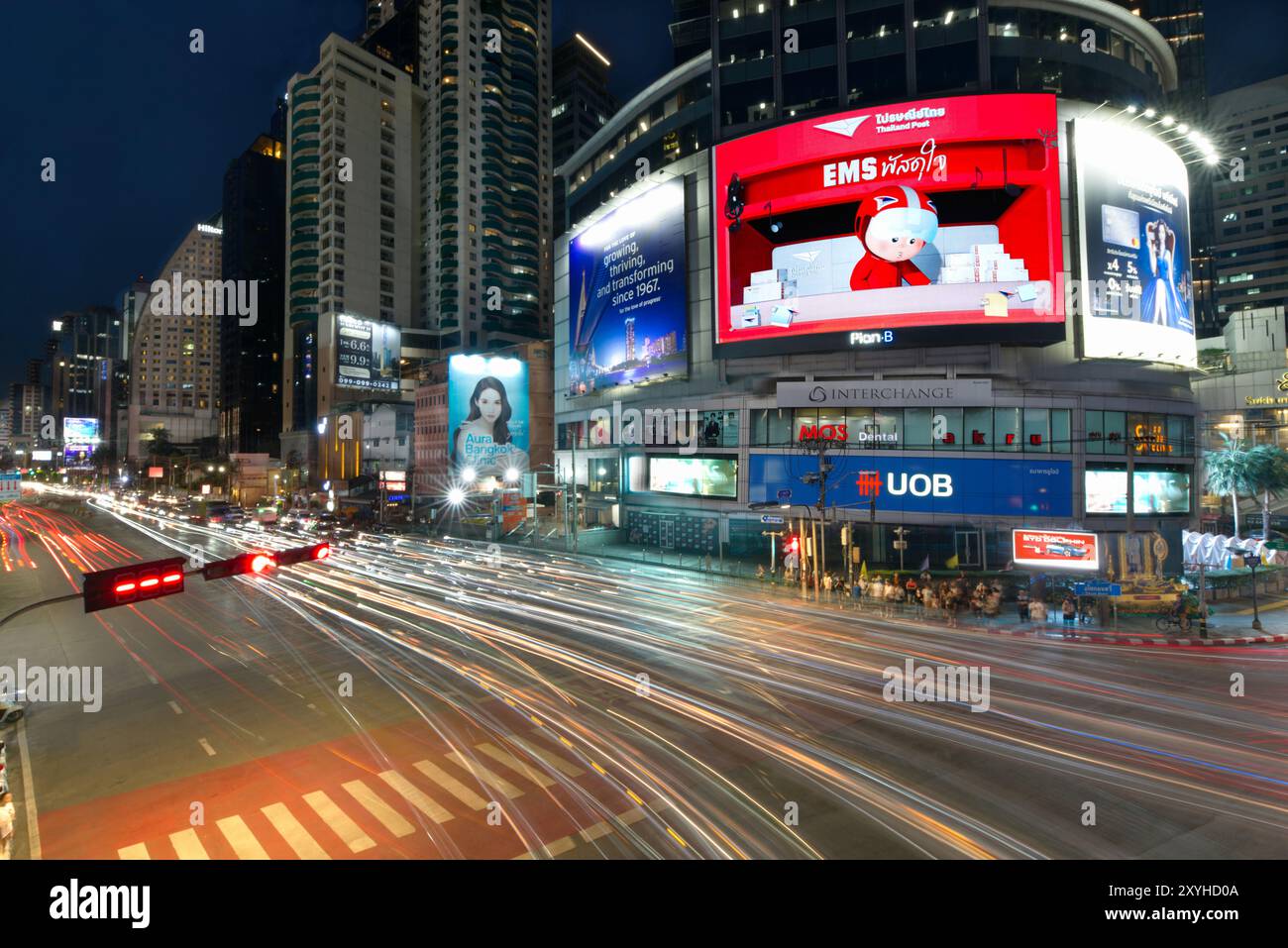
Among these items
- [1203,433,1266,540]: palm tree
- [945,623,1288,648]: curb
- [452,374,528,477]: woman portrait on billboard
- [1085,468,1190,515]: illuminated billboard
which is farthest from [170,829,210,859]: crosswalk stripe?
[452,374,528,477]: woman portrait on billboard

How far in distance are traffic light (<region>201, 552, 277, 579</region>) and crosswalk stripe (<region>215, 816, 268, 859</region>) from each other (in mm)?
5328

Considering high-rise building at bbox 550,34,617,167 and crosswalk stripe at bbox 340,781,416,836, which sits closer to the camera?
crosswalk stripe at bbox 340,781,416,836

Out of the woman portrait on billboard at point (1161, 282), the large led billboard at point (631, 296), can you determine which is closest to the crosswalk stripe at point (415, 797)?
the large led billboard at point (631, 296)

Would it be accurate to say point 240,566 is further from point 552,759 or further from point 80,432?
point 80,432

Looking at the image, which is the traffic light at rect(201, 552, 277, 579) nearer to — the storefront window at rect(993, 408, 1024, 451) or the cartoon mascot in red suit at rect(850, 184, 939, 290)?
the cartoon mascot in red suit at rect(850, 184, 939, 290)

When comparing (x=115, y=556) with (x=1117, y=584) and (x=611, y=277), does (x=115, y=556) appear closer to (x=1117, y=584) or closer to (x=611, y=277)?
(x=611, y=277)

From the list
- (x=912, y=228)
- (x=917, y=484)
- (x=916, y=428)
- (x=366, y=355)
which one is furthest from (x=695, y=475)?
(x=366, y=355)

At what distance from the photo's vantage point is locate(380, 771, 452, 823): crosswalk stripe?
1047 cm

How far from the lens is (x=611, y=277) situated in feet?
171

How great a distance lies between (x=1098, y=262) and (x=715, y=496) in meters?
26.9

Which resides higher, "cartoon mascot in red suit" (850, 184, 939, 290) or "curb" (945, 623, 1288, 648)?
"cartoon mascot in red suit" (850, 184, 939, 290)

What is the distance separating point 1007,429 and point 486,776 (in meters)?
35.5

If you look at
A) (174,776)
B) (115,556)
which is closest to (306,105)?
(115,556)

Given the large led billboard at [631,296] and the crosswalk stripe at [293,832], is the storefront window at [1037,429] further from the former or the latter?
the crosswalk stripe at [293,832]
